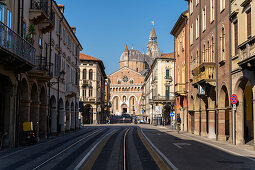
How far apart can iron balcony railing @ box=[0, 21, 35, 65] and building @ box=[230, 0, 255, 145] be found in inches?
463

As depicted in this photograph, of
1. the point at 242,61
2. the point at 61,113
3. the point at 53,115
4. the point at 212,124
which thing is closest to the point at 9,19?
the point at 242,61

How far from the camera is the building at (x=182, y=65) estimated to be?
40.5 m

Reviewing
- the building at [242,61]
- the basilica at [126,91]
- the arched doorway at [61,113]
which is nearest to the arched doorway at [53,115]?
the arched doorway at [61,113]

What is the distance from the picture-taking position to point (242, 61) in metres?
19.0

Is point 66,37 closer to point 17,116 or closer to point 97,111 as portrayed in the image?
point 17,116

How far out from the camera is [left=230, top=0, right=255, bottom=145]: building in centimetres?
1909

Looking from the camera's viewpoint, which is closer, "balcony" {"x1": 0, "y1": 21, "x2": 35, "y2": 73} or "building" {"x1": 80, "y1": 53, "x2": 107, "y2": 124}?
"balcony" {"x1": 0, "y1": 21, "x2": 35, "y2": 73}

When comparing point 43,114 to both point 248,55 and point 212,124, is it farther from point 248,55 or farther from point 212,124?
point 248,55

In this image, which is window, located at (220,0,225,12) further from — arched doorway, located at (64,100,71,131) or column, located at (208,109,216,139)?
arched doorway, located at (64,100,71,131)

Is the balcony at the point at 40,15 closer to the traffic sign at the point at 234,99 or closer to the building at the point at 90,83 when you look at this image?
the traffic sign at the point at 234,99

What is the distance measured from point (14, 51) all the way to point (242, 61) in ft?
38.7

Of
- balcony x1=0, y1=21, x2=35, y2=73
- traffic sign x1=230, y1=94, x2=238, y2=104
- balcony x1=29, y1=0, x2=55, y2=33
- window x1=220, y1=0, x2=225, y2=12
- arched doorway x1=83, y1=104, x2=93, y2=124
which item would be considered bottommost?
arched doorway x1=83, y1=104, x2=93, y2=124

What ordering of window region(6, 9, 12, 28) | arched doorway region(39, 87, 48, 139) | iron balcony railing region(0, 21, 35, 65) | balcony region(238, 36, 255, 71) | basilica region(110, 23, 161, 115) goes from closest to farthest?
iron balcony railing region(0, 21, 35, 65) → balcony region(238, 36, 255, 71) → window region(6, 9, 12, 28) → arched doorway region(39, 87, 48, 139) → basilica region(110, 23, 161, 115)

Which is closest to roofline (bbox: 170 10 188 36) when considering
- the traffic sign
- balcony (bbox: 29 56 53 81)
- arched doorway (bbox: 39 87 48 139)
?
arched doorway (bbox: 39 87 48 139)
